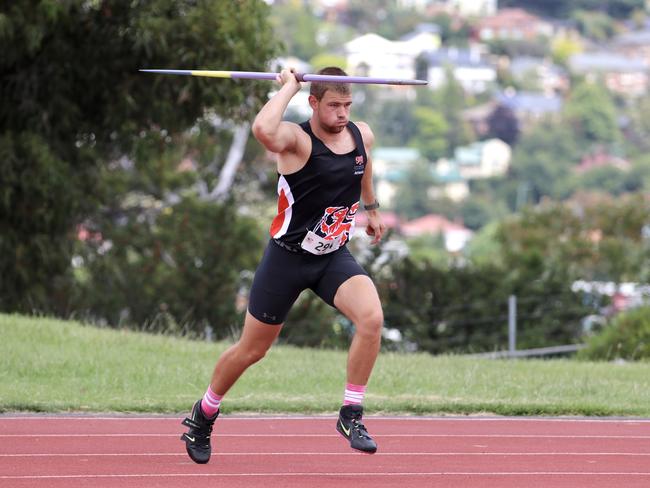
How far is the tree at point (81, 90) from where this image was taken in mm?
24016

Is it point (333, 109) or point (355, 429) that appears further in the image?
point (355, 429)

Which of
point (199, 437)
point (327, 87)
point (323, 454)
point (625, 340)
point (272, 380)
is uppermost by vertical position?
point (327, 87)

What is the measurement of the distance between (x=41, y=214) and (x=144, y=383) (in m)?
12.2

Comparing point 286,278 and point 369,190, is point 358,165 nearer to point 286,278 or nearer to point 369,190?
point 369,190

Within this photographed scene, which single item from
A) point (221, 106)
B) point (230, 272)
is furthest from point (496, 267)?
point (221, 106)

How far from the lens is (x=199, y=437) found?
9508 mm

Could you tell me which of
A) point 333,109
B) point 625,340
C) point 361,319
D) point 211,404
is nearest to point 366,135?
point 333,109

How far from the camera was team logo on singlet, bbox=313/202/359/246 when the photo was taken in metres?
9.10

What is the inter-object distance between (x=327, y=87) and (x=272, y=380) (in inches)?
215

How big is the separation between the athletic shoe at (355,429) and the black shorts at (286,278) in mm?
618

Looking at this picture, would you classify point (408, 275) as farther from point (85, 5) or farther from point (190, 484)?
point (190, 484)

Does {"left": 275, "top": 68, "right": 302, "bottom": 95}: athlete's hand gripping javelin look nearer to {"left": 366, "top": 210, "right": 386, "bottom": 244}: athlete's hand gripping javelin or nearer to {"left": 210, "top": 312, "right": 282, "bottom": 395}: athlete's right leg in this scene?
{"left": 366, "top": 210, "right": 386, "bottom": 244}: athlete's hand gripping javelin

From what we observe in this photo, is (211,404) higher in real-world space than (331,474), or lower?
higher

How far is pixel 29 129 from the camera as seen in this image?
25.4 meters
